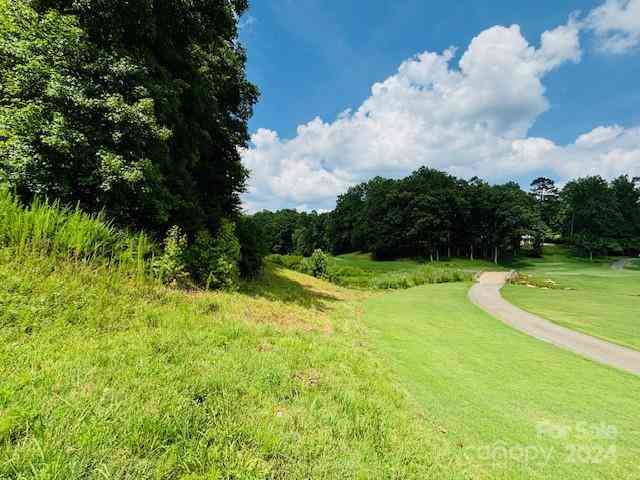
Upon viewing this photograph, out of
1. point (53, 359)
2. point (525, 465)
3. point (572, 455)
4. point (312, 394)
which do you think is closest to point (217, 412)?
point (312, 394)

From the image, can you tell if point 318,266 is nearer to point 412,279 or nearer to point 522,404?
point 412,279

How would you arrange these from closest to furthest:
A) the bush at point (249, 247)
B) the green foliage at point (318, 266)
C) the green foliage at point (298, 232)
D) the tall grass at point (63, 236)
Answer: the tall grass at point (63, 236)
the bush at point (249, 247)
the green foliage at point (318, 266)
the green foliage at point (298, 232)

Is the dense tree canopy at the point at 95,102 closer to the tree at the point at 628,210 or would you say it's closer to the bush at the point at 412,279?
the bush at the point at 412,279

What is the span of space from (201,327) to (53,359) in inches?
88.3

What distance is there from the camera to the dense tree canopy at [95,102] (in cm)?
582

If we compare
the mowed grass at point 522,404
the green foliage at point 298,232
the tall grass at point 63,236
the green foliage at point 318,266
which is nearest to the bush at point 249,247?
the tall grass at point 63,236

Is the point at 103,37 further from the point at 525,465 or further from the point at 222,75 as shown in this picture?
the point at 525,465

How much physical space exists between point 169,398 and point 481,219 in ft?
205

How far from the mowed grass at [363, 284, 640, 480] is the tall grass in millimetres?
6352

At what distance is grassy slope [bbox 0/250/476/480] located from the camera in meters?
2.11

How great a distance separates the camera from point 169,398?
9.30 ft

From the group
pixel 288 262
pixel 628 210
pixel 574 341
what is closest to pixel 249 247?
pixel 574 341

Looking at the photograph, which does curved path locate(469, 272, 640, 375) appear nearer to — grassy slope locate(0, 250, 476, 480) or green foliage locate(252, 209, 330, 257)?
grassy slope locate(0, 250, 476, 480)

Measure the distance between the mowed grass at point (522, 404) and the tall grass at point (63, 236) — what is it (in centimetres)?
635
